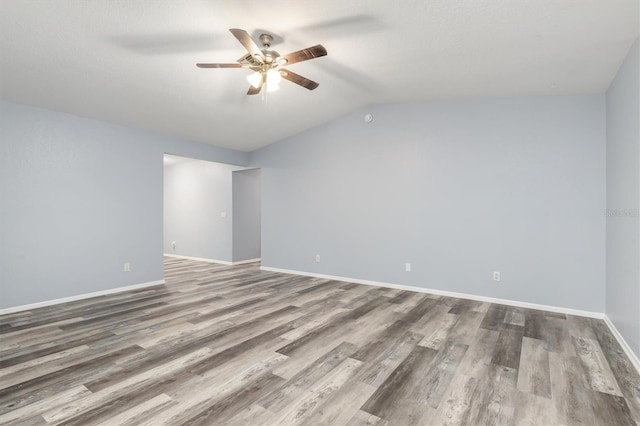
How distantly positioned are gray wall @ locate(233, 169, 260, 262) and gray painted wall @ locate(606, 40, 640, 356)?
20.9 feet

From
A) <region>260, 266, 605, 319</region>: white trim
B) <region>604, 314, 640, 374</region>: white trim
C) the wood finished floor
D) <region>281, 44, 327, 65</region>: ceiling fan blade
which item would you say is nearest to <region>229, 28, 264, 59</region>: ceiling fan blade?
<region>281, 44, 327, 65</region>: ceiling fan blade

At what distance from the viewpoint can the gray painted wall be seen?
257 centimetres

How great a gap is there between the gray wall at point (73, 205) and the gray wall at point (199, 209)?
207cm

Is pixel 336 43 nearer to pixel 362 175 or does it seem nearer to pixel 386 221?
pixel 362 175

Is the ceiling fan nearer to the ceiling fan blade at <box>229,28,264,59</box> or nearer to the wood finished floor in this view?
the ceiling fan blade at <box>229,28,264,59</box>

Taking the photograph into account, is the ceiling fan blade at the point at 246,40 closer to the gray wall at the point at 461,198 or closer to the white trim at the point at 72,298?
the gray wall at the point at 461,198

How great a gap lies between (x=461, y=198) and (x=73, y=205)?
17.9 ft

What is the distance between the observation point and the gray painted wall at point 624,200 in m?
2.57

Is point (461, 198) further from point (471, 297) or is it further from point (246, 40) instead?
point (246, 40)

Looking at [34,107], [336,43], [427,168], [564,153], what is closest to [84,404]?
[336,43]

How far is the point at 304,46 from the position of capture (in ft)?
10.4

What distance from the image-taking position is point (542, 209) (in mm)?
3973

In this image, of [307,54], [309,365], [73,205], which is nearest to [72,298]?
[73,205]

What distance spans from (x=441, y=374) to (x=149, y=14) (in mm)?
3704
